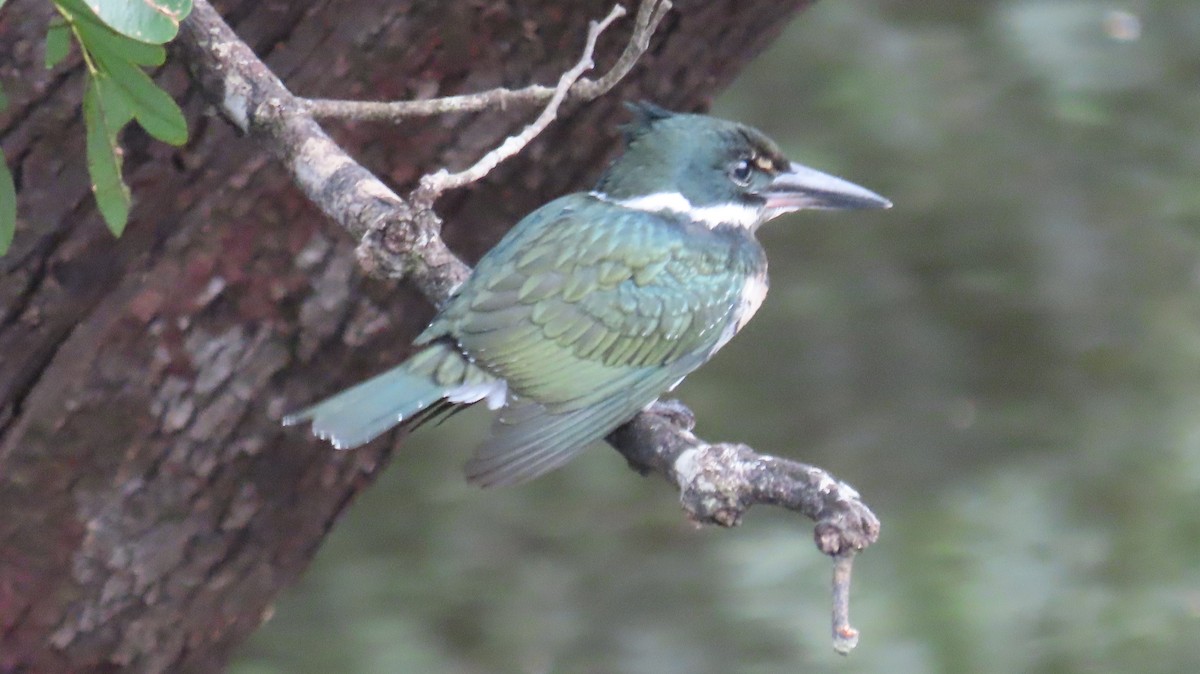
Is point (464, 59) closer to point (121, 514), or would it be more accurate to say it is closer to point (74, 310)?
point (74, 310)

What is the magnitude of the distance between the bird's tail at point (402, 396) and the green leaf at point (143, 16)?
852 millimetres

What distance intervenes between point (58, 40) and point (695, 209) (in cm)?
129

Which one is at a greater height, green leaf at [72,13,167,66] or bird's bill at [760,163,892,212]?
green leaf at [72,13,167,66]

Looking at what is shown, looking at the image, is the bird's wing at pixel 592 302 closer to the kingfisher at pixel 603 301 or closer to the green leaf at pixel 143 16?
the kingfisher at pixel 603 301

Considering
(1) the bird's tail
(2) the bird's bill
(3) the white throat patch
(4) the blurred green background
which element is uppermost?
(1) the bird's tail

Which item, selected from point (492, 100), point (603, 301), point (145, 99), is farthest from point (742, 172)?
point (145, 99)

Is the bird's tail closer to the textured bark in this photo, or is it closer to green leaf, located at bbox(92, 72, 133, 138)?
the textured bark

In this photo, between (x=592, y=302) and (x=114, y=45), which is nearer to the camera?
(x=114, y=45)

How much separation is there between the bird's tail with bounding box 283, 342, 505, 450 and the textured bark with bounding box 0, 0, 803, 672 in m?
0.16

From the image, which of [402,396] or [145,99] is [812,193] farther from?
[145,99]

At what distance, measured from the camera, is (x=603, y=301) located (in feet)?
8.75

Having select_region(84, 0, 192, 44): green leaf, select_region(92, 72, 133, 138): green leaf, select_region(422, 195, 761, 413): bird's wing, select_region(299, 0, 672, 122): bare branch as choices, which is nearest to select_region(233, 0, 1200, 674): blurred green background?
select_region(422, 195, 761, 413): bird's wing

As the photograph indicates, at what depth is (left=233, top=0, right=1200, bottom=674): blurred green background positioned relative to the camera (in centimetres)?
331

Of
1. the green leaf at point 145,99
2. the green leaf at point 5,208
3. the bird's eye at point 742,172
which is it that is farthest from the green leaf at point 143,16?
the bird's eye at point 742,172
